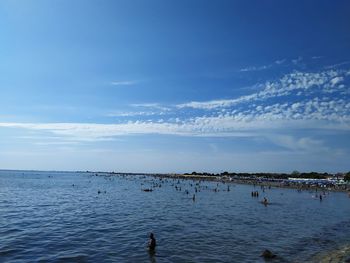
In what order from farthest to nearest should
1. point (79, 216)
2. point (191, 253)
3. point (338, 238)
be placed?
point (79, 216) → point (338, 238) → point (191, 253)

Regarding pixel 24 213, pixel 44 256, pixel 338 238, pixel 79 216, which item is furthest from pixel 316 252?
pixel 24 213

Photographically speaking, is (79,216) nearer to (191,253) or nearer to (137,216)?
→ (137,216)

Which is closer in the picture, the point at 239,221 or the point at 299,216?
the point at 239,221

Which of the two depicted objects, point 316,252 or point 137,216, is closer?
point 316,252

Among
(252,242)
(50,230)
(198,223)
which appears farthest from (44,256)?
(198,223)

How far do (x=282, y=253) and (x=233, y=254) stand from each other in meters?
3.58

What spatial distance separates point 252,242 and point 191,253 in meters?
6.53

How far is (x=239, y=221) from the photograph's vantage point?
39.8m

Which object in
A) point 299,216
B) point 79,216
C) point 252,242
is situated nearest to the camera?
point 252,242

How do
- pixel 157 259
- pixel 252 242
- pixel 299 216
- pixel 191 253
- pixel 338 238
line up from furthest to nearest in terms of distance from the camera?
pixel 299 216 < pixel 338 238 < pixel 252 242 < pixel 191 253 < pixel 157 259

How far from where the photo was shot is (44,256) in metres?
23.1

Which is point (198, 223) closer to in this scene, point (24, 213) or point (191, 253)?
point (191, 253)

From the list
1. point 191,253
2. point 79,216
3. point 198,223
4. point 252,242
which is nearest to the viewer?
point 191,253

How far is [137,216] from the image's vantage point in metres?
42.6
